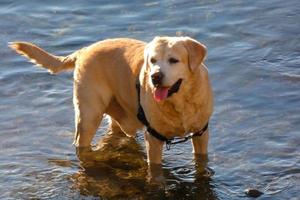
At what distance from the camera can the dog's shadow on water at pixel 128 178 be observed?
7012mm

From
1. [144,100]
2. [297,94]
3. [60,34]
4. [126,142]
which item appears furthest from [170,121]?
[60,34]

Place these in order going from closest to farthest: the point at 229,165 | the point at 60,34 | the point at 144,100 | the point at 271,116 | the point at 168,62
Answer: the point at 168,62
the point at 144,100
the point at 229,165
the point at 271,116
the point at 60,34

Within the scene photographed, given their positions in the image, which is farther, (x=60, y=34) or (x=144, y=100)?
(x=60, y=34)

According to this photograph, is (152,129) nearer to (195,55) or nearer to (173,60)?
(173,60)

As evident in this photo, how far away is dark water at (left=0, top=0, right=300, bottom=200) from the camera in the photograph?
7.16 m

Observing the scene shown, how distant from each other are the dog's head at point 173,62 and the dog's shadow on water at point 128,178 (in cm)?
99

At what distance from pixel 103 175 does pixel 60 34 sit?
4692mm

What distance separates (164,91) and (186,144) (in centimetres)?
160

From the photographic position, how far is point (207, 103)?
6727 millimetres

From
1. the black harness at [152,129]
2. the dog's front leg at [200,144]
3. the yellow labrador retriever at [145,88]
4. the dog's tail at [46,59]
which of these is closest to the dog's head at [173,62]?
the yellow labrador retriever at [145,88]

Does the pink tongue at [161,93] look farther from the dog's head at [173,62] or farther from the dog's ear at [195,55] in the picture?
the dog's ear at [195,55]

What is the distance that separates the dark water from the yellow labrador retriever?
1.16 ft

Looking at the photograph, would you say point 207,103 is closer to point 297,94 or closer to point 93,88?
point 93,88

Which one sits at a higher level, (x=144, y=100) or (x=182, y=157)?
(x=144, y=100)
